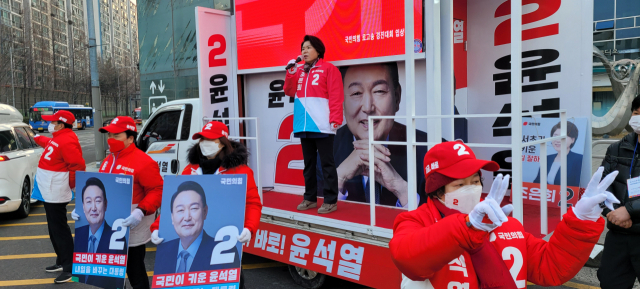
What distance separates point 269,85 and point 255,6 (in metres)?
0.98

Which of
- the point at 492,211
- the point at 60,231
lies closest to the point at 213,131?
A: the point at 492,211

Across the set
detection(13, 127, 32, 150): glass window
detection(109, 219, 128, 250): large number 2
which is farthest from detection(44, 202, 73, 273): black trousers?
detection(13, 127, 32, 150): glass window

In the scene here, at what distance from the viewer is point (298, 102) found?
15.4ft

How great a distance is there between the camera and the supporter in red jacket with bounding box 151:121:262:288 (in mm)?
3303

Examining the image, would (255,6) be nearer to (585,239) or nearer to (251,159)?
(251,159)

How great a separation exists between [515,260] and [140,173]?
9.48 feet

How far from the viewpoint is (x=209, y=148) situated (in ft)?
11.1

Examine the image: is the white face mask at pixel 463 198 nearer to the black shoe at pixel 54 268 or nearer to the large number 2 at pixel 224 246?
the large number 2 at pixel 224 246

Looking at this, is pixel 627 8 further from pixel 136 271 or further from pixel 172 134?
pixel 136 271

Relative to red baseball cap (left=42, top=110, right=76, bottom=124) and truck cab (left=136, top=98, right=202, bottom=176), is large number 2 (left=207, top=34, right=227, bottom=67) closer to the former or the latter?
truck cab (left=136, top=98, right=202, bottom=176)

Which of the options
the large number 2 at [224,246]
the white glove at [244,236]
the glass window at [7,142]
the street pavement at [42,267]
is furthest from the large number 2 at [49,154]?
the glass window at [7,142]

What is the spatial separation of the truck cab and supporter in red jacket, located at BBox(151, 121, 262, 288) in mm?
2518

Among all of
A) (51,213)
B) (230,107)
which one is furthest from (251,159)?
(51,213)

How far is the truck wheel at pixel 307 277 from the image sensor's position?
14.2ft
